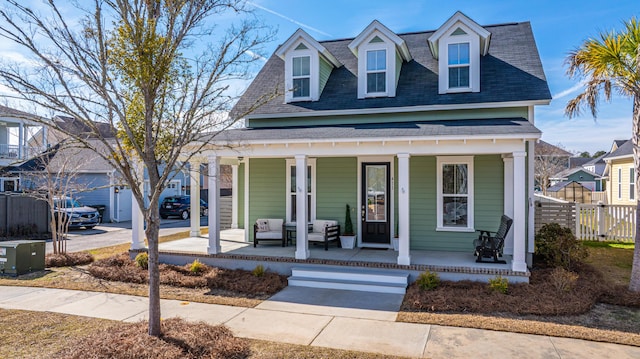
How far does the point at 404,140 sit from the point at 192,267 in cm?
571

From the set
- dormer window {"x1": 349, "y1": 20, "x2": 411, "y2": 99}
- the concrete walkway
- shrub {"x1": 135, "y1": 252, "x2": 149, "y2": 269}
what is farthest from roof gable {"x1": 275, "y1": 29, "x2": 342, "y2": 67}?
the concrete walkway

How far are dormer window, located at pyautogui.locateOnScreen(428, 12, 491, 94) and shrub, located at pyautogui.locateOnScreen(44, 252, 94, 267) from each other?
10.9 m

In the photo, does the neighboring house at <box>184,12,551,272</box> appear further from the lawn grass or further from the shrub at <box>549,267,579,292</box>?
the lawn grass

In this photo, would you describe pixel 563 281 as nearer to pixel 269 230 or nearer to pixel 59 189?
pixel 269 230

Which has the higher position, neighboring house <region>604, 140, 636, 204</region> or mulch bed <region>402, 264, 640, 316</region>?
neighboring house <region>604, 140, 636, 204</region>

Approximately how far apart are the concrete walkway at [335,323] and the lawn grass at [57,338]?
251 millimetres

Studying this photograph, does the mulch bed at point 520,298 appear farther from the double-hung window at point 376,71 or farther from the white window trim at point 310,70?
the white window trim at point 310,70

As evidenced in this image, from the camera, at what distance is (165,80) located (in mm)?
5637

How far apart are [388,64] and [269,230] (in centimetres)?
590

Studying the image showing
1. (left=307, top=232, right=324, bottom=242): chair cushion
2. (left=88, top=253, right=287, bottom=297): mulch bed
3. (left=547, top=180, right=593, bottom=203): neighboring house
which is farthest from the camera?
(left=547, top=180, right=593, bottom=203): neighboring house

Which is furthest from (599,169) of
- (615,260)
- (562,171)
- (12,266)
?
(12,266)

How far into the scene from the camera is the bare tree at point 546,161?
108 feet

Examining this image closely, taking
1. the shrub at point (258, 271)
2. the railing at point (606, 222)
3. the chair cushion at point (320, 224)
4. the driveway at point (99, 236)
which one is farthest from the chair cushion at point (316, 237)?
the railing at point (606, 222)

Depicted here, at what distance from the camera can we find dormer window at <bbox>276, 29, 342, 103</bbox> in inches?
468
